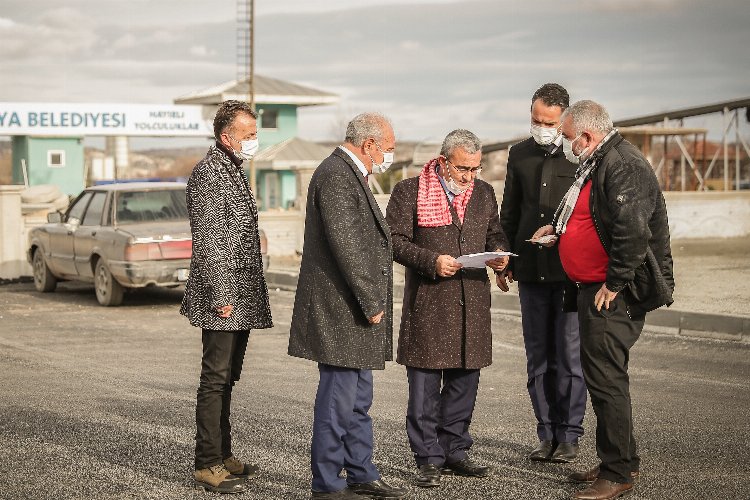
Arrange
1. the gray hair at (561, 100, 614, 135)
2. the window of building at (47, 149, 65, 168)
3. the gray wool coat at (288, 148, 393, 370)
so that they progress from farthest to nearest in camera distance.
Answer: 1. the window of building at (47, 149, 65, 168)
2. the gray hair at (561, 100, 614, 135)
3. the gray wool coat at (288, 148, 393, 370)

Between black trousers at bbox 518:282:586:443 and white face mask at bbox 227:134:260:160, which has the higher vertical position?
white face mask at bbox 227:134:260:160

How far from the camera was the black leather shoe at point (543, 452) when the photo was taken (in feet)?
21.9

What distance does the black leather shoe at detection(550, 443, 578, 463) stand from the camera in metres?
6.65

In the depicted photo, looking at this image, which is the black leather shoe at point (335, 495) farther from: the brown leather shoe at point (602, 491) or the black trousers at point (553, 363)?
the black trousers at point (553, 363)

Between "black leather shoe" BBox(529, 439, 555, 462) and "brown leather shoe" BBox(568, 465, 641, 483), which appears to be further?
"black leather shoe" BBox(529, 439, 555, 462)

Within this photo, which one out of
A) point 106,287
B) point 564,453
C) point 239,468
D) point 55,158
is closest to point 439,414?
point 564,453

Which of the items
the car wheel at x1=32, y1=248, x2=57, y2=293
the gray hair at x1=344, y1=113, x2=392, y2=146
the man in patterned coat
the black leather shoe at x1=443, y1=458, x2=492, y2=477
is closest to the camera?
the gray hair at x1=344, y1=113, x2=392, y2=146

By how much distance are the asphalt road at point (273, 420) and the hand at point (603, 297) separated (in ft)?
3.29

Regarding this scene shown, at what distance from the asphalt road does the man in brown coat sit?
27cm

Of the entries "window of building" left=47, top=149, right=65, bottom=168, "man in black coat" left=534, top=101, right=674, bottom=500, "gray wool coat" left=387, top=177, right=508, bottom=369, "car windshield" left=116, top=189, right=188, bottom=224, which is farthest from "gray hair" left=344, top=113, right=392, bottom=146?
"window of building" left=47, top=149, right=65, bottom=168

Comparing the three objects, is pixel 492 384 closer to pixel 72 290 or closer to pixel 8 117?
pixel 72 290

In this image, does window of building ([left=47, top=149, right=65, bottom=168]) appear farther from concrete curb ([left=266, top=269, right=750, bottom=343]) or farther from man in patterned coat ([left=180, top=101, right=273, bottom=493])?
man in patterned coat ([left=180, top=101, right=273, bottom=493])

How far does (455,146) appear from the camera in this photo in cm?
627

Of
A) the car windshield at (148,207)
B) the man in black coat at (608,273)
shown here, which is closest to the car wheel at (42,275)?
the car windshield at (148,207)
